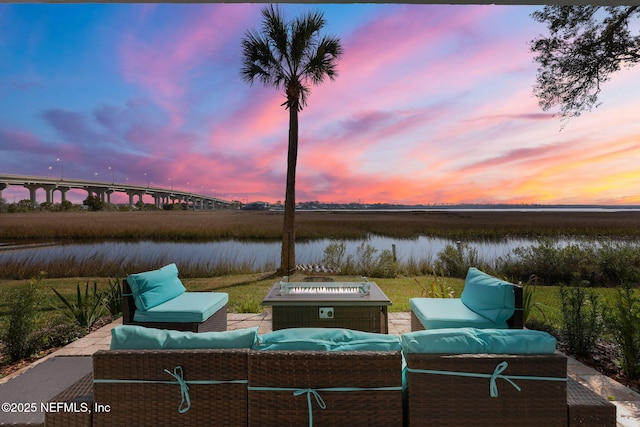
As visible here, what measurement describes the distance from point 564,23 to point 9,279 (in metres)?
10.8

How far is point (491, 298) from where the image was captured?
272cm

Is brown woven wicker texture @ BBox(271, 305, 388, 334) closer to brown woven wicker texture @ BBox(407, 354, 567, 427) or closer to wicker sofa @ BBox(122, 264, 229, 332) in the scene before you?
wicker sofa @ BBox(122, 264, 229, 332)

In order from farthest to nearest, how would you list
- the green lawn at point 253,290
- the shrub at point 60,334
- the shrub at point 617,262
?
the shrub at point 617,262, the green lawn at point 253,290, the shrub at point 60,334

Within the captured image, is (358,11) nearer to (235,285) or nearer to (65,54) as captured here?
(235,285)

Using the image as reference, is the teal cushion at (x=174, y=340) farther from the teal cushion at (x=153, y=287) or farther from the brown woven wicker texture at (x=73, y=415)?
the teal cushion at (x=153, y=287)

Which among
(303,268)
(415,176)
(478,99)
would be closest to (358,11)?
(478,99)

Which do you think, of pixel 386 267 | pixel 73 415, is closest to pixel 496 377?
pixel 73 415

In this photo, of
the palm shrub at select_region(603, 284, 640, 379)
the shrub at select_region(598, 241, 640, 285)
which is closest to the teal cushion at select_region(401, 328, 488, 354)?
the palm shrub at select_region(603, 284, 640, 379)

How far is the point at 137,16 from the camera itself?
6227 mm

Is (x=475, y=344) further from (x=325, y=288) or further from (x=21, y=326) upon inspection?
(x=21, y=326)

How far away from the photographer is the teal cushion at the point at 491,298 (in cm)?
261

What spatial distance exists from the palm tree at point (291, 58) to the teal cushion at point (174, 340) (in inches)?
235

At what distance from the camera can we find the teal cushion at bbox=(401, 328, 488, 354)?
4.58ft

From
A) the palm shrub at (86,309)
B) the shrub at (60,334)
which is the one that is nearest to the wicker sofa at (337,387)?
the shrub at (60,334)
